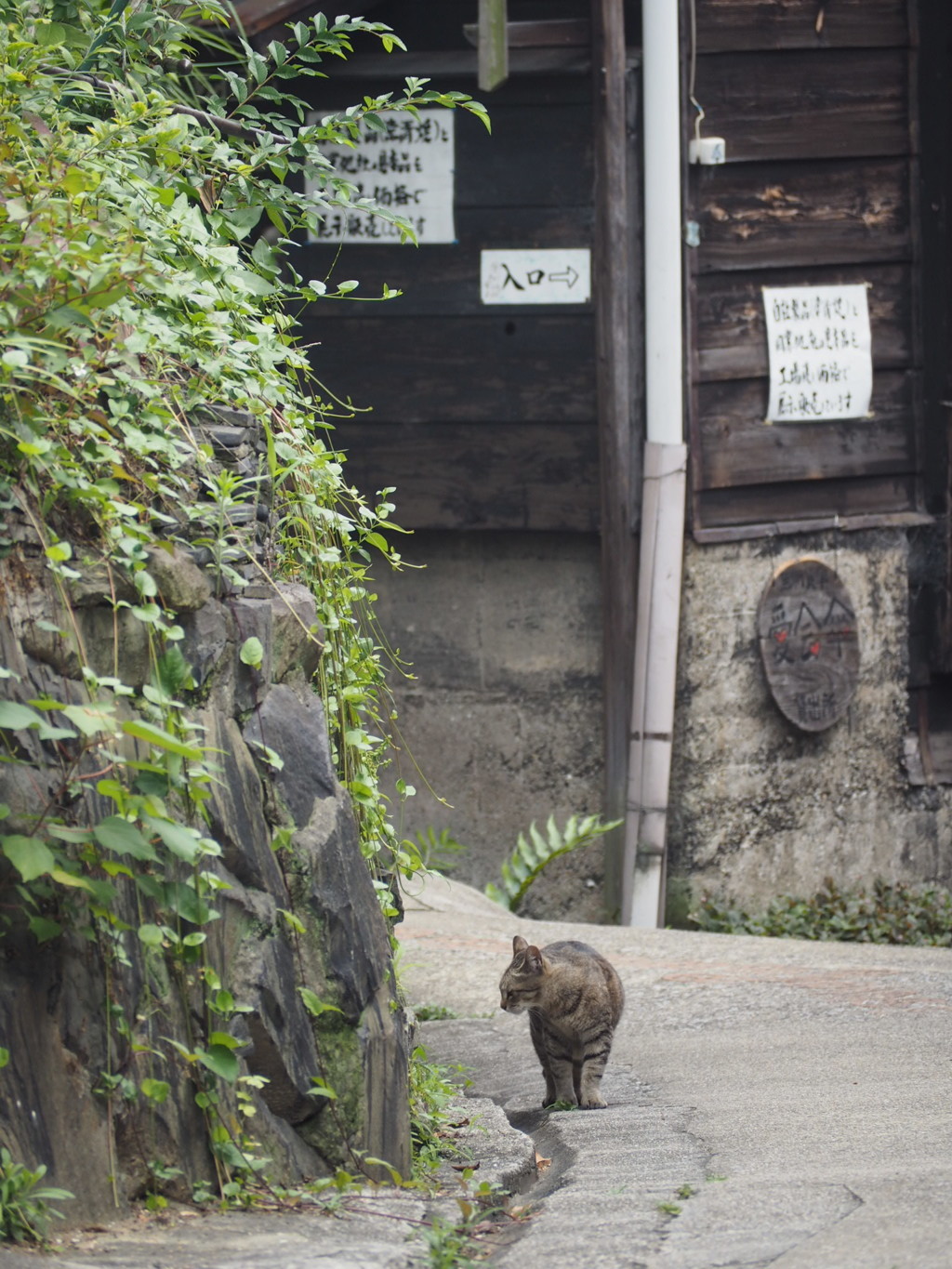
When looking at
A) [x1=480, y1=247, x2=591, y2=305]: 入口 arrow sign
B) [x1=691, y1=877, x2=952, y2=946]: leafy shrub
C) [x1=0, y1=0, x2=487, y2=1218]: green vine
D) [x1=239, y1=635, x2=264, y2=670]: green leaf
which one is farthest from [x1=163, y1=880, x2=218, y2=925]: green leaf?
[x1=480, y1=247, x2=591, y2=305]: 入口 arrow sign

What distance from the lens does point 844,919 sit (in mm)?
8367

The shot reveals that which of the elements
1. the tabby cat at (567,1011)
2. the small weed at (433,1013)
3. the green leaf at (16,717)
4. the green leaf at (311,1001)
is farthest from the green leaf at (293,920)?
the small weed at (433,1013)

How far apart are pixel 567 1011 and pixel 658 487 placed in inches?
145

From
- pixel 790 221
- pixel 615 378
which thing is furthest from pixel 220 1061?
pixel 790 221

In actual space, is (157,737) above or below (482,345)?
below

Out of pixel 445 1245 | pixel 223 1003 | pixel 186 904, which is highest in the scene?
pixel 186 904

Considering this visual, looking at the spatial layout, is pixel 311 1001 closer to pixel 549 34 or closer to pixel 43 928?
pixel 43 928

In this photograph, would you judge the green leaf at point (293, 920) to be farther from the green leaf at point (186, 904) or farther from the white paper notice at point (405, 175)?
the white paper notice at point (405, 175)

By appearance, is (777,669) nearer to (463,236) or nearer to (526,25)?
(463,236)

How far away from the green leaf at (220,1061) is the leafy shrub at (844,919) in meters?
5.26

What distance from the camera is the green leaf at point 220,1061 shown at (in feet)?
10.7

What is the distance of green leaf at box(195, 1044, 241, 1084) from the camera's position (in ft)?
10.7

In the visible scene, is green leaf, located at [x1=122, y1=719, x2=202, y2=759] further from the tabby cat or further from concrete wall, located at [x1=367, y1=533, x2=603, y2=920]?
concrete wall, located at [x1=367, y1=533, x2=603, y2=920]

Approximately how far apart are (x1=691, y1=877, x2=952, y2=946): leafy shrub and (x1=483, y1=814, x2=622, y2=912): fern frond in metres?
0.81
